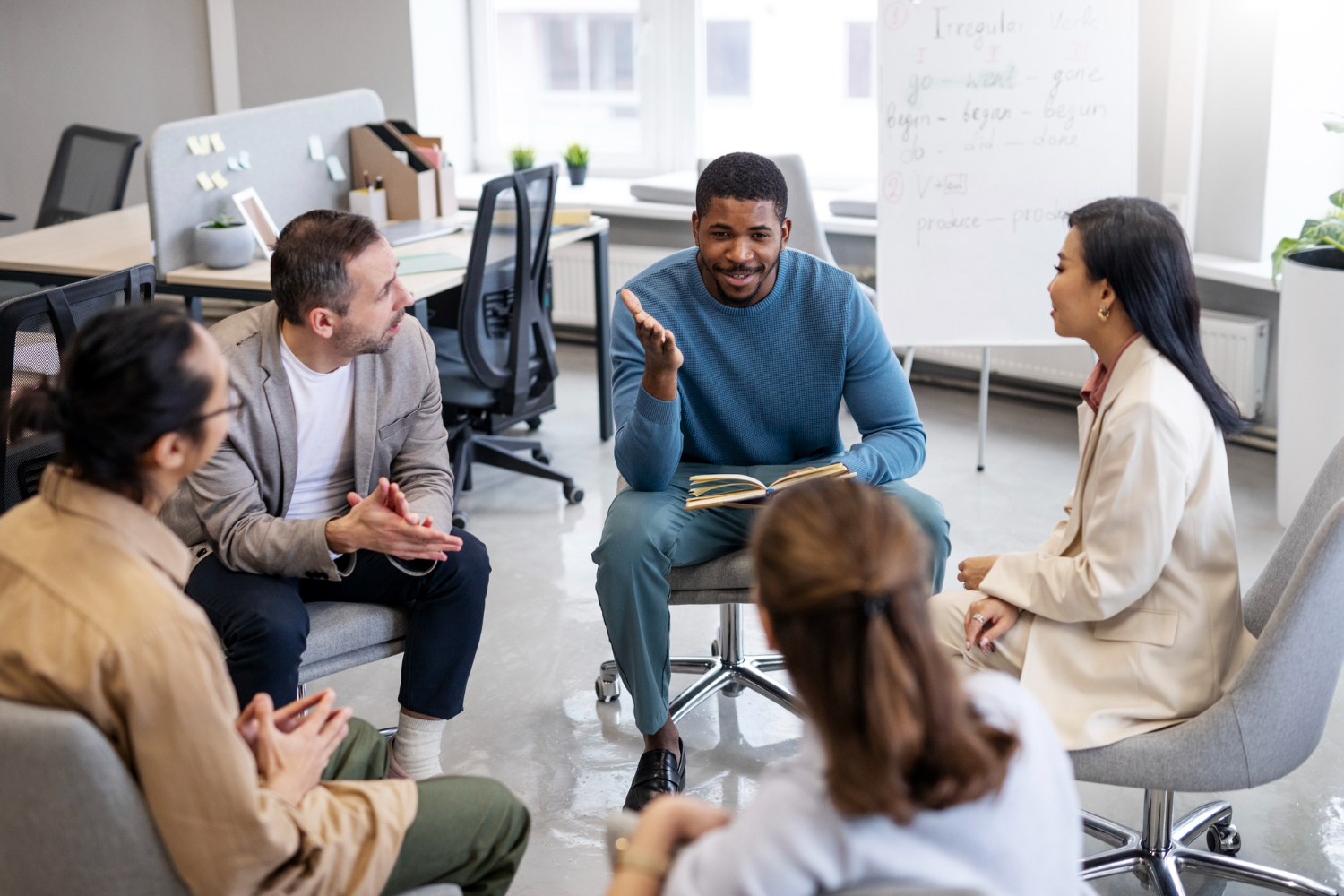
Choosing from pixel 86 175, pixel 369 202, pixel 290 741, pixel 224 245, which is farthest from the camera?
pixel 86 175

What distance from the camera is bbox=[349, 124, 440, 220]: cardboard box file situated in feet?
12.9

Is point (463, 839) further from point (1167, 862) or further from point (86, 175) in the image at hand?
point (86, 175)

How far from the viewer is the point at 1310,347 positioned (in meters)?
3.01

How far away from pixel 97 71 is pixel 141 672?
521 cm

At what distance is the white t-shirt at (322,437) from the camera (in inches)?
79.6

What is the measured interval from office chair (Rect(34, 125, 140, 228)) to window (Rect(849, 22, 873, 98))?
2656mm

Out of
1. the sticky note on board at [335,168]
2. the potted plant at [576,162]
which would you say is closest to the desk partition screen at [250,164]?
the sticky note on board at [335,168]

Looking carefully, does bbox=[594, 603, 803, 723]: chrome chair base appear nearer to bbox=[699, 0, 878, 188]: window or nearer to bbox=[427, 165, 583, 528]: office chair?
bbox=[427, 165, 583, 528]: office chair

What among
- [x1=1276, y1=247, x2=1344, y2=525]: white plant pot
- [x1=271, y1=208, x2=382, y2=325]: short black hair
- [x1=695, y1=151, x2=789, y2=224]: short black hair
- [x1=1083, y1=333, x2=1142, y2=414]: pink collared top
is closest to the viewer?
[x1=1083, y1=333, x2=1142, y2=414]: pink collared top

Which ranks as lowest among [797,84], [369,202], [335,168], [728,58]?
[369,202]

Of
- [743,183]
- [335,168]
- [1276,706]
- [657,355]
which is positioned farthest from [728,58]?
[1276,706]

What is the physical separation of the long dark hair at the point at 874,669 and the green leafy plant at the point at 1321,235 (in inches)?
99.0

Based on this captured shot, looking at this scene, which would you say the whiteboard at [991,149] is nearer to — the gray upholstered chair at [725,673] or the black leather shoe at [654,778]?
the gray upholstered chair at [725,673]

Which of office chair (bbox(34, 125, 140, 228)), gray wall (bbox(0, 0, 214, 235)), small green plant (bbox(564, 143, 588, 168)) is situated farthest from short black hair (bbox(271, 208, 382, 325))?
gray wall (bbox(0, 0, 214, 235))
